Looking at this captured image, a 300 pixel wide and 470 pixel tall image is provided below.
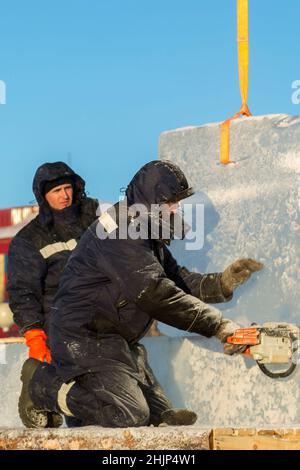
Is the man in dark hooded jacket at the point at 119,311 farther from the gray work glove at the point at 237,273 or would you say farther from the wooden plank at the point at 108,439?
the gray work glove at the point at 237,273

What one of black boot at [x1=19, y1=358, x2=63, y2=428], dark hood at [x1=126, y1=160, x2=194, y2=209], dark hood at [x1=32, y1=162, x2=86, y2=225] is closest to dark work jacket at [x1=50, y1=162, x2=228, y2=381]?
dark hood at [x1=126, y1=160, x2=194, y2=209]

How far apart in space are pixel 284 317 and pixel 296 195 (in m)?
0.56

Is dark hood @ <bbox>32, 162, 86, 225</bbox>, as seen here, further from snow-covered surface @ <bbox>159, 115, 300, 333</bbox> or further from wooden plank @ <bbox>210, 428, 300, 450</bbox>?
wooden plank @ <bbox>210, 428, 300, 450</bbox>

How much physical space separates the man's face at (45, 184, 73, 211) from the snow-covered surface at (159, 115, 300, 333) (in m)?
0.57

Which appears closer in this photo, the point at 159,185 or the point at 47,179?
the point at 159,185

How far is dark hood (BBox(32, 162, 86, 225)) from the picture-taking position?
16.0ft

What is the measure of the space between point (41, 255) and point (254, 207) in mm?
1050

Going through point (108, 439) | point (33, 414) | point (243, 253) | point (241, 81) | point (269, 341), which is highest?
point (241, 81)

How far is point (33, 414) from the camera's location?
452 cm

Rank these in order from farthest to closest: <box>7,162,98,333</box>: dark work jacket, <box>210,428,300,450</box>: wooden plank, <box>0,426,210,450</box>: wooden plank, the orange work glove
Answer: <box>7,162,98,333</box>: dark work jacket, the orange work glove, <box>0,426,210,450</box>: wooden plank, <box>210,428,300,450</box>: wooden plank

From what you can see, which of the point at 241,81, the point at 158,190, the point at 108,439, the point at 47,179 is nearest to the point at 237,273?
the point at 158,190

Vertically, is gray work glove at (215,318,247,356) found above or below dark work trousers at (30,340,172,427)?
above

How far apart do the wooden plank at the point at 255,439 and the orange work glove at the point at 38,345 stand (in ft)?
5.12

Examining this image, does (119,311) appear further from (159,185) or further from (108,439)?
(108,439)
